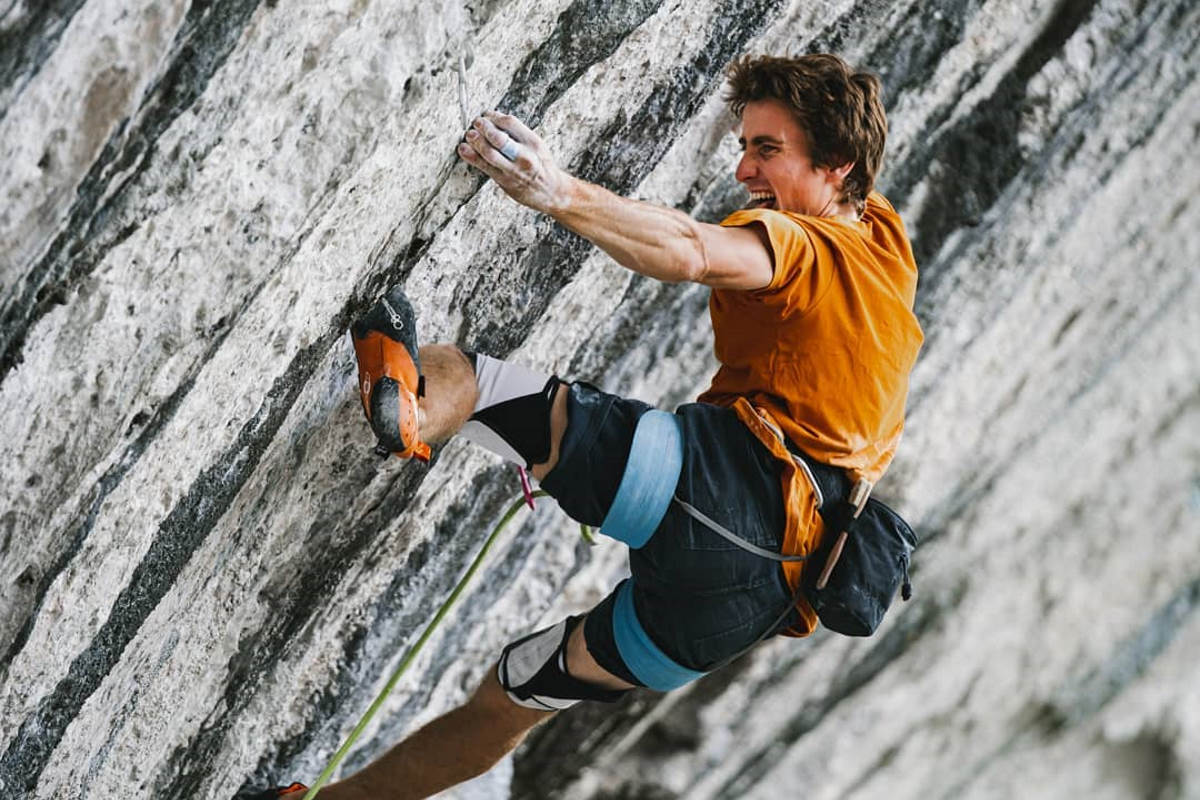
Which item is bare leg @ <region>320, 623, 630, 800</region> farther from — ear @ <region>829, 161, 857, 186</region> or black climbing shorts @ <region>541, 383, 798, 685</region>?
ear @ <region>829, 161, 857, 186</region>

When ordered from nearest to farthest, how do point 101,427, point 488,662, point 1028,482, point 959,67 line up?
point 101,427 < point 959,67 < point 488,662 < point 1028,482

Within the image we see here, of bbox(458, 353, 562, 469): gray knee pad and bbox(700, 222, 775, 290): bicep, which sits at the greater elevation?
bbox(700, 222, 775, 290): bicep

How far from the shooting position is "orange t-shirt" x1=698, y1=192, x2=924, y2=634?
2.15 metres

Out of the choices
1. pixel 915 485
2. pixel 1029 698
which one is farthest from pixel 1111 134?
pixel 1029 698

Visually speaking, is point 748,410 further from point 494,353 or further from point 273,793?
point 273,793

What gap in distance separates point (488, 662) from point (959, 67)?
Answer: 218 cm

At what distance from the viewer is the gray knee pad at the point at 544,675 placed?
2521 millimetres

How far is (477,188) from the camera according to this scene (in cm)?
239

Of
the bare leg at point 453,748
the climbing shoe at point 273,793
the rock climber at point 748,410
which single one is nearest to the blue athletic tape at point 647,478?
the rock climber at point 748,410

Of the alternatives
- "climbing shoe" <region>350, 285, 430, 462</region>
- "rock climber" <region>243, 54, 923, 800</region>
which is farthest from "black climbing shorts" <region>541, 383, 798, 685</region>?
"climbing shoe" <region>350, 285, 430, 462</region>

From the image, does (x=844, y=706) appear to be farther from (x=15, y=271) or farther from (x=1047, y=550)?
(x=15, y=271)

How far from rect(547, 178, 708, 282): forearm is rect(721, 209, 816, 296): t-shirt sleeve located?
12cm

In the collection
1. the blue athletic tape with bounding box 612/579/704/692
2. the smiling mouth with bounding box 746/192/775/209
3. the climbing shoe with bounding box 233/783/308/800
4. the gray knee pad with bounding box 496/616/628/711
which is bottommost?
A: the climbing shoe with bounding box 233/783/308/800

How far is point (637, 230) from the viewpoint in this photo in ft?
6.40
